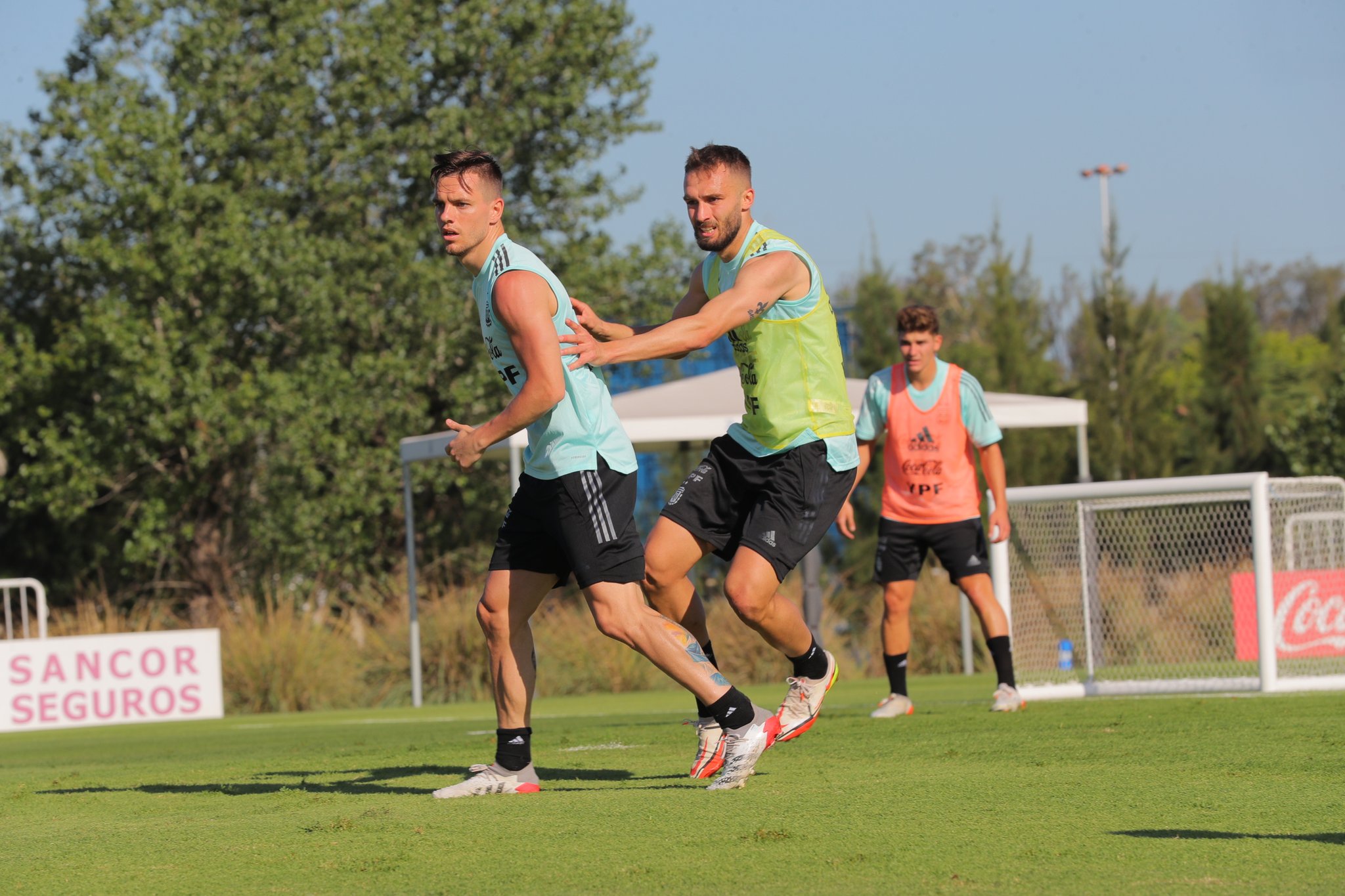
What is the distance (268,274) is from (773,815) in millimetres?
16491

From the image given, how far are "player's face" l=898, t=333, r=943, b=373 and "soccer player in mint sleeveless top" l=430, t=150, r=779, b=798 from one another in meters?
3.20

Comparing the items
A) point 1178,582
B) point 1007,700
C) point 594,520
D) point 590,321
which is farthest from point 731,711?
point 1178,582

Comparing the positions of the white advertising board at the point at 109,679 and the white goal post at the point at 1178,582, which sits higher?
the white goal post at the point at 1178,582

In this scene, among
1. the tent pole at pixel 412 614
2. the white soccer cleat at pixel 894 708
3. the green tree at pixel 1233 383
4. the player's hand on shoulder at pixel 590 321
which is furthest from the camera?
the green tree at pixel 1233 383

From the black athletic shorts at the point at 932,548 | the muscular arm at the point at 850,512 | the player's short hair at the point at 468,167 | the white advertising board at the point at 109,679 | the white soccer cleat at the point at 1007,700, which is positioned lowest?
the white advertising board at the point at 109,679

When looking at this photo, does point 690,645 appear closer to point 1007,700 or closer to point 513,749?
point 513,749

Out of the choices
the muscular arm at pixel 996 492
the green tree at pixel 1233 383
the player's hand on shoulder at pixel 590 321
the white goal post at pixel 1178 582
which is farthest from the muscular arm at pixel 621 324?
the green tree at pixel 1233 383

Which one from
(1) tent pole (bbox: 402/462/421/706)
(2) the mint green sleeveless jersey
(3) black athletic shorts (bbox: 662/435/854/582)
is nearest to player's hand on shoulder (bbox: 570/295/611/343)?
(2) the mint green sleeveless jersey

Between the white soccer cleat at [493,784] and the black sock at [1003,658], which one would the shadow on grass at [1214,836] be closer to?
A: the white soccer cleat at [493,784]

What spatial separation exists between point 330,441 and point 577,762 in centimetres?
1396

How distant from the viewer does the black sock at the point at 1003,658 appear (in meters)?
8.39

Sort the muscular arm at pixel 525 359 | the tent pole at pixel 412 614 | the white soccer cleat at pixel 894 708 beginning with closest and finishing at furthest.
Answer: the muscular arm at pixel 525 359
the white soccer cleat at pixel 894 708
the tent pole at pixel 412 614

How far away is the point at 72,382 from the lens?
19938mm

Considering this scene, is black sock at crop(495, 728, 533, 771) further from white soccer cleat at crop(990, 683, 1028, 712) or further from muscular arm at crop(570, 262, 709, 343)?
white soccer cleat at crop(990, 683, 1028, 712)
